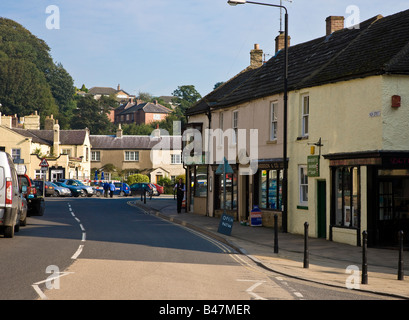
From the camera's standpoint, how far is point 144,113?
158 m

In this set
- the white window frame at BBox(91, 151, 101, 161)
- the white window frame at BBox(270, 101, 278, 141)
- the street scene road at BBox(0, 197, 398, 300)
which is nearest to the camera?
the street scene road at BBox(0, 197, 398, 300)

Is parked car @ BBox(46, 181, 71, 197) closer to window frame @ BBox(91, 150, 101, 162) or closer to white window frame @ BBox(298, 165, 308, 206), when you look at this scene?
window frame @ BBox(91, 150, 101, 162)

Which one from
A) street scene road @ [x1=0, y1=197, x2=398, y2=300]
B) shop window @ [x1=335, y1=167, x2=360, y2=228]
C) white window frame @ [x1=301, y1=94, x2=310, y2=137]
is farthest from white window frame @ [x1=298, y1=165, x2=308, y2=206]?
street scene road @ [x1=0, y1=197, x2=398, y2=300]

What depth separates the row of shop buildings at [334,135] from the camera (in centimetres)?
1934

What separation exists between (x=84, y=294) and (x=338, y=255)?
32.1 ft

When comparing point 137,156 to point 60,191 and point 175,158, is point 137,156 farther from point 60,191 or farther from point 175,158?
point 60,191

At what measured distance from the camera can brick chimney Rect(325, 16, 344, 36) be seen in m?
29.5

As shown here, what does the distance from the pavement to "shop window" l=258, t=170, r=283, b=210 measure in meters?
1.91

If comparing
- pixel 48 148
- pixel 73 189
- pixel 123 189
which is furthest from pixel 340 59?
pixel 48 148

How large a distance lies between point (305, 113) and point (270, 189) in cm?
443

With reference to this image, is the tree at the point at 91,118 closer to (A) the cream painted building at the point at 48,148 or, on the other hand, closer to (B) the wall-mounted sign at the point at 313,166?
(A) the cream painted building at the point at 48,148

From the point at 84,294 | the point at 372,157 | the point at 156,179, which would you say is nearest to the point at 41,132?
Answer: the point at 156,179

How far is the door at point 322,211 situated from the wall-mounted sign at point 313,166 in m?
0.48
